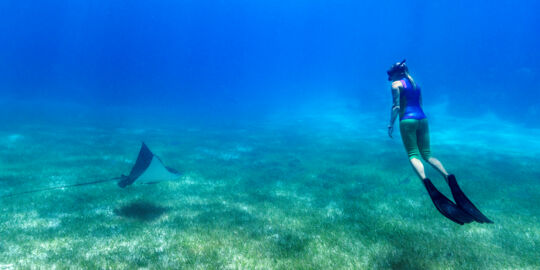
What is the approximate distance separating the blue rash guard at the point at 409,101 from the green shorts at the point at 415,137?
0.59 feet

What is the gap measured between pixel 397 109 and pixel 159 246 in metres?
6.62

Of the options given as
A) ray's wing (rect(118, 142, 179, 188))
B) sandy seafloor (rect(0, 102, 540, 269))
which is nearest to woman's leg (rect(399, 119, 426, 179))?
sandy seafloor (rect(0, 102, 540, 269))

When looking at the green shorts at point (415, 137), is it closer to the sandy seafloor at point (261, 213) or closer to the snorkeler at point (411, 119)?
the snorkeler at point (411, 119)

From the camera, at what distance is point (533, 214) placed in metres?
9.19

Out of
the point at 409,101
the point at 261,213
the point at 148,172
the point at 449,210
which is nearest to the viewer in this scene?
the point at 449,210

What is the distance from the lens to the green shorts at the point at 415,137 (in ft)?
23.6

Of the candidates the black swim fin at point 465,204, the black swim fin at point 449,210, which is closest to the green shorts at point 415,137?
the black swim fin at point 465,204

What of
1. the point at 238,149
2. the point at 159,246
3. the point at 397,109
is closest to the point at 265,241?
the point at 159,246

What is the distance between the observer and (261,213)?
905 cm

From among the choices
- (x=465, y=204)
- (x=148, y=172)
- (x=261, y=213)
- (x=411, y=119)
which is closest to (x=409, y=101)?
(x=411, y=119)

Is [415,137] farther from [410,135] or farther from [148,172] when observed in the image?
[148,172]

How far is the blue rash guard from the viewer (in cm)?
737

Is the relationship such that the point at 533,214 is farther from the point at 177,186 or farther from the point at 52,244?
the point at 52,244

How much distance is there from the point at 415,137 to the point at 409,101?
0.93m
